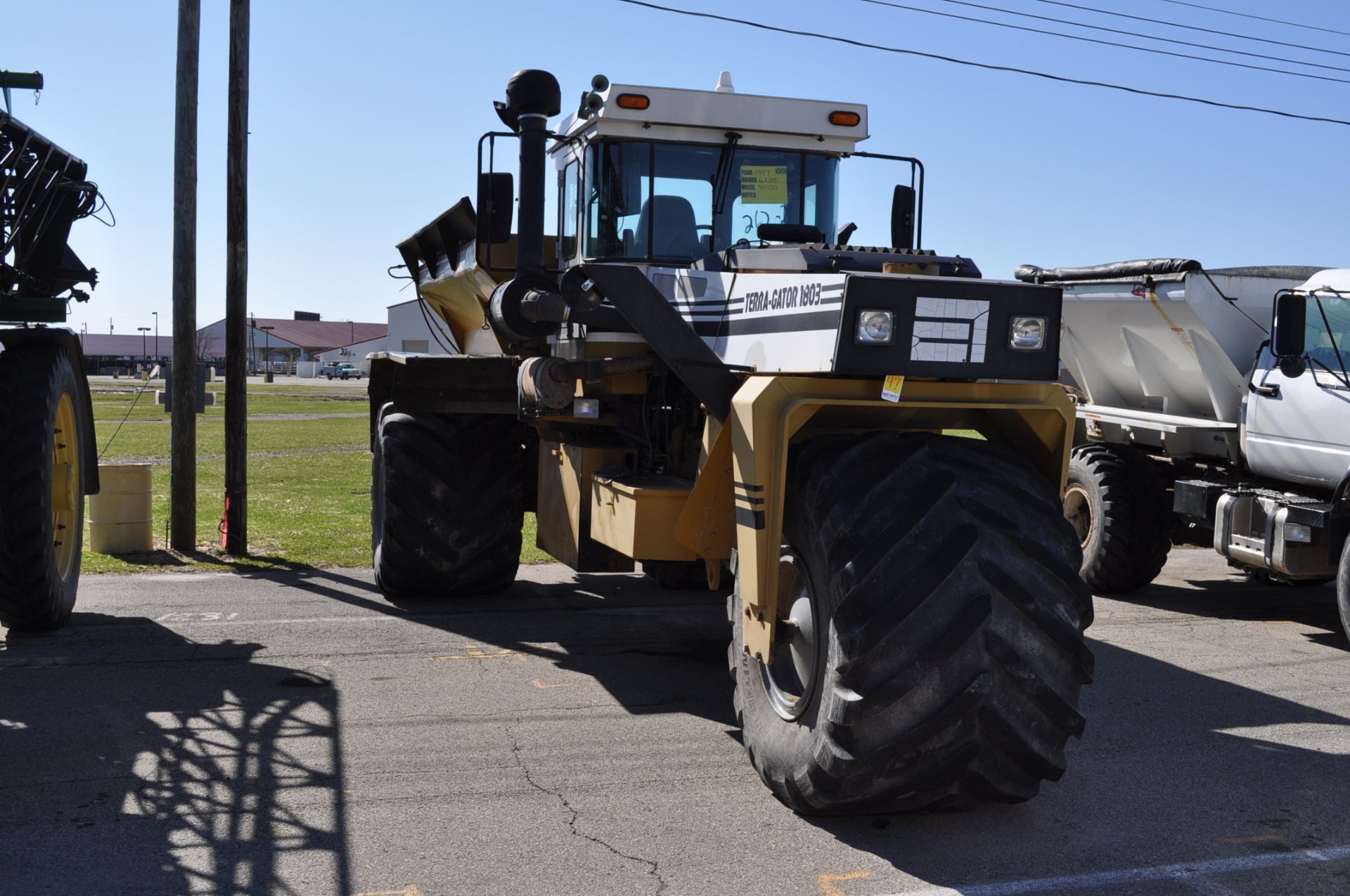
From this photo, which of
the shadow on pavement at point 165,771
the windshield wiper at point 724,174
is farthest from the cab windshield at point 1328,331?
the shadow on pavement at point 165,771

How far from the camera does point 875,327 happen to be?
4.79 m

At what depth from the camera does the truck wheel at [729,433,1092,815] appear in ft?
14.6

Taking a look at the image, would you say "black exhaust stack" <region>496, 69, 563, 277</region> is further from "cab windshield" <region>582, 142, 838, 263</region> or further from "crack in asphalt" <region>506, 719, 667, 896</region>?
"crack in asphalt" <region>506, 719, 667, 896</region>

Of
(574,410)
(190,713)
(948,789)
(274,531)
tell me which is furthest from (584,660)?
(274,531)

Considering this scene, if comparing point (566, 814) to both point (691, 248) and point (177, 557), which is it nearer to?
point (691, 248)

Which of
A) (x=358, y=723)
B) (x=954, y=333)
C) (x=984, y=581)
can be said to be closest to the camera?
(x=984, y=581)

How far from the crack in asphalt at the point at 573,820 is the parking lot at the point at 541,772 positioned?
0.01 m

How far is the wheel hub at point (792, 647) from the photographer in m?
4.91

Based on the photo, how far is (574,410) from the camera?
697 cm

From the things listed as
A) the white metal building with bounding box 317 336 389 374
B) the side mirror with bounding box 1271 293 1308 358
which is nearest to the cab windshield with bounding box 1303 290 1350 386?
the side mirror with bounding box 1271 293 1308 358

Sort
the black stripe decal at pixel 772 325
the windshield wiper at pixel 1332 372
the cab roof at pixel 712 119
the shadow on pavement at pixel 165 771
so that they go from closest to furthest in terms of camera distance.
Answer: the shadow on pavement at pixel 165 771, the black stripe decal at pixel 772 325, the cab roof at pixel 712 119, the windshield wiper at pixel 1332 372

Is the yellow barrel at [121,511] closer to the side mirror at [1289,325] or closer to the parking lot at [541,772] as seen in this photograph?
the parking lot at [541,772]

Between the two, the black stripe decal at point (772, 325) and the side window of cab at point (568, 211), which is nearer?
the black stripe decal at point (772, 325)

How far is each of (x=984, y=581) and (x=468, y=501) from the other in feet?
16.7
